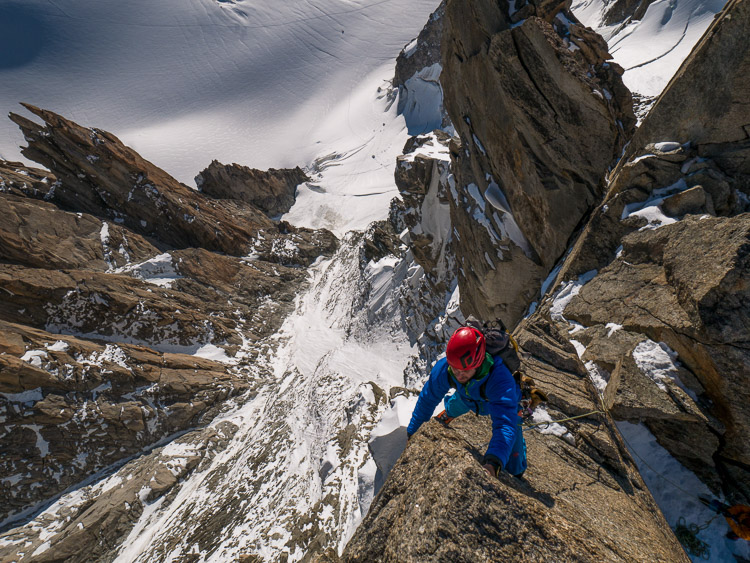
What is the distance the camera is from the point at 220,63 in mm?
116875

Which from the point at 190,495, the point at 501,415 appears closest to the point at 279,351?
the point at 190,495

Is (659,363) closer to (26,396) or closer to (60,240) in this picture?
(26,396)

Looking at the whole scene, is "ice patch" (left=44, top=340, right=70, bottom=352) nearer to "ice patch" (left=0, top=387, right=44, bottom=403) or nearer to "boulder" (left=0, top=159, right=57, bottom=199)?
"ice patch" (left=0, top=387, right=44, bottom=403)

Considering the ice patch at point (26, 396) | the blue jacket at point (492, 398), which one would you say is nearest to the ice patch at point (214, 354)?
the ice patch at point (26, 396)

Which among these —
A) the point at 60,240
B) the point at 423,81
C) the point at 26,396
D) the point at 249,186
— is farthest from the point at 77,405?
the point at 423,81

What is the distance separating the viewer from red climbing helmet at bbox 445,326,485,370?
384cm

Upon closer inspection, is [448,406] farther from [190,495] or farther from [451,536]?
[190,495]

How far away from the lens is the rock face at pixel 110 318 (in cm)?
2109

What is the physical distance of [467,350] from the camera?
151 inches

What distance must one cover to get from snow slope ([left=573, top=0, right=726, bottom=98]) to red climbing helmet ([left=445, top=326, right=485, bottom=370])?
17.1m

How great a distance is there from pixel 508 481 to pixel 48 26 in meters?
170

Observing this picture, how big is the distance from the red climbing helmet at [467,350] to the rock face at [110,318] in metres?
24.1

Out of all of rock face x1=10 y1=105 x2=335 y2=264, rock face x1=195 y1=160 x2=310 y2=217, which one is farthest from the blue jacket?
rock face x1=195 y1=160 x2=310 y2=217

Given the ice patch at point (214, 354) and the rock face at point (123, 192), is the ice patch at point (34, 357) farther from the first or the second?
the rock face at point (123, 192)
